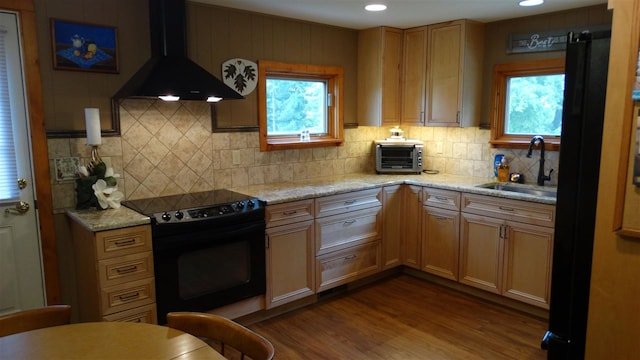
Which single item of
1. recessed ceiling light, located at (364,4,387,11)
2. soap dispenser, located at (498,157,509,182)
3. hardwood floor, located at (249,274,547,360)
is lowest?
hardwood floor, located at (249,274,547,360)

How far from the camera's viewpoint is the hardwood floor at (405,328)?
2.88 meters

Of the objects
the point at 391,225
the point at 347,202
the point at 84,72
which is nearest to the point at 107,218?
the point at 84,72

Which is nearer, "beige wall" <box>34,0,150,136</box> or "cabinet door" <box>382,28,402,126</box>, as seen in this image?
"beige wall" <box>34,0,150,136</box>

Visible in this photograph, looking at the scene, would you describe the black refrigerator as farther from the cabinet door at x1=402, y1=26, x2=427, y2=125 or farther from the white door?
the white door

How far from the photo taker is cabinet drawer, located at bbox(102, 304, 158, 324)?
2.55 metres

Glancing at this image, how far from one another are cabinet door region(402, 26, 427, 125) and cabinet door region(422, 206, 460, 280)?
949mm

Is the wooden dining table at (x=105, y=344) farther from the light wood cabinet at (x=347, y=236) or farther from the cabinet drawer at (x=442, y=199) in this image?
the cabinet drawer at (x=442, y=199)

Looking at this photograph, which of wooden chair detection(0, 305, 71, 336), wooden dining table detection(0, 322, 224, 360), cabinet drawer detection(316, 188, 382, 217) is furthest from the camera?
cabinet drawer detection(316, 188, 382, 217)

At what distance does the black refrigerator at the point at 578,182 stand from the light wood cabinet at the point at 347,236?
1.76m

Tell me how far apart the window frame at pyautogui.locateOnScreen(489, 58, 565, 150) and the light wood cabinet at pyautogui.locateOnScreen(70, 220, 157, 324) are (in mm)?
2971

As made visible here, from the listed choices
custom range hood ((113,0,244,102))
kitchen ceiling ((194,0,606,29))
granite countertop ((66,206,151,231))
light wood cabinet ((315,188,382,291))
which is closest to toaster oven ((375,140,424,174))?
light wood cabinet ((315,188,382,291))

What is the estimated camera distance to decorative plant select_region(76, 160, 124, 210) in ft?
9.16

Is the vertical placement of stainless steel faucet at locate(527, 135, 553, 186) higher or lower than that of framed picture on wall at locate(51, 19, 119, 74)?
lower

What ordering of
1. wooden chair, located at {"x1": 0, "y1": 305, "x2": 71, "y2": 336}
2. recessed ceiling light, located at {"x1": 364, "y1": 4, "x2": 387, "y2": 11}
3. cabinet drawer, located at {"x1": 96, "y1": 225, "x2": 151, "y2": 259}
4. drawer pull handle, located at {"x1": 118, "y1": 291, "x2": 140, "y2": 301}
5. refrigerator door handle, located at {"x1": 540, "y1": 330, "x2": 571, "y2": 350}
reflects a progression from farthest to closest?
recessed ceiling light, located at {"x1": 364, "y1": 4, "x2": 387, "y2": 11} → drawer pull handle, located at {"x1": 118, "y1": 291, "x2": 140, "y2": 301} → cabinet drawer, located at {"x1": 96, "y1": 225, "x2": 151, "y2": 259} → refrigerator door handle, located at {"x1": 540, "y1": 330, "x2": 571, "y2": 350} → wooden chair, located at {"x1": 0, "y1": 305, "x2": 71, "y2": 336}
